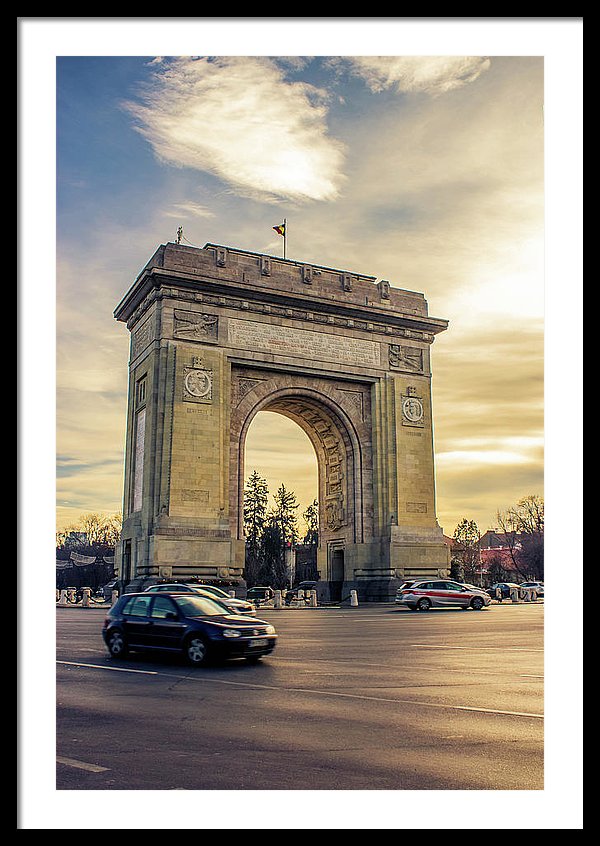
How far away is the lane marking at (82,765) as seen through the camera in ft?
19.9

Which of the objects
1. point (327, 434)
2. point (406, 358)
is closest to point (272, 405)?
point (327, 434)

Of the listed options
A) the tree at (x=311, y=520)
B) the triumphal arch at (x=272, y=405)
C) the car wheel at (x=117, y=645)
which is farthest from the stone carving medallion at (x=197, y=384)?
the tree at (x=311, y=520)

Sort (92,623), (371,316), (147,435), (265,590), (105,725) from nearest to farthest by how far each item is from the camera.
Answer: (105,725)
(92,623)
(147,435)
(371,316)
(265,590)

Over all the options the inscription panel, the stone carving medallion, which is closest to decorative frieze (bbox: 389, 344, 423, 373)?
the inscription panel

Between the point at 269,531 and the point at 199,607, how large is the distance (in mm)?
64475

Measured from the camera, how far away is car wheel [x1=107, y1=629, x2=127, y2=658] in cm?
1356

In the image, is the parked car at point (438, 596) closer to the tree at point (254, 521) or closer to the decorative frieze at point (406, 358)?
the decorative frieze at point (406, 358)

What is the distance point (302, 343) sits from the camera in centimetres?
3662

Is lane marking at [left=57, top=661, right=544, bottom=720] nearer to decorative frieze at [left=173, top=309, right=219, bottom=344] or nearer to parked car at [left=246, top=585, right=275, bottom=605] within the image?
decorative frieze at [left=173, top=309, right=219, bottom=344]

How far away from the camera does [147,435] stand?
33312 millimetres

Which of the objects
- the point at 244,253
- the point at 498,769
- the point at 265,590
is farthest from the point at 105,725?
the point at 265,590

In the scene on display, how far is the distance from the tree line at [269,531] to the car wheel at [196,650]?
54.6 m

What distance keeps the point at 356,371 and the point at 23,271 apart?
32.8m

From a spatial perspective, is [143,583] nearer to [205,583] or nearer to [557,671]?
[205,583]
